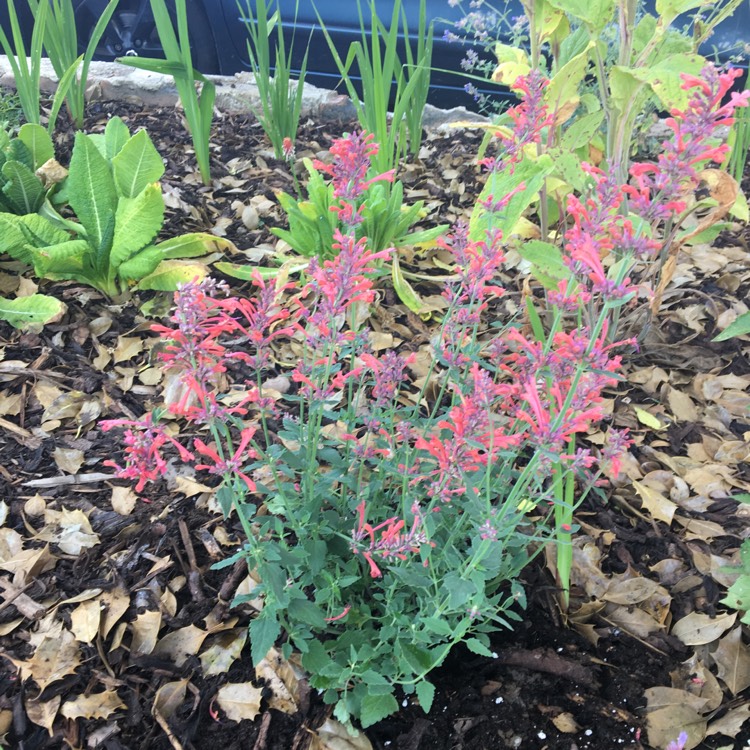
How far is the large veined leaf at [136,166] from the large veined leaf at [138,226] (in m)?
0.18

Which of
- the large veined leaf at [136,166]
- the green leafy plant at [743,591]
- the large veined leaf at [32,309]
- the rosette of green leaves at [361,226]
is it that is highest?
the large veined leaf at [136,166]

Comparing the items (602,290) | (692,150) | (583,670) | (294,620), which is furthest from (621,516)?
(692,150)

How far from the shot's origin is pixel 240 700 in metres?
1.50

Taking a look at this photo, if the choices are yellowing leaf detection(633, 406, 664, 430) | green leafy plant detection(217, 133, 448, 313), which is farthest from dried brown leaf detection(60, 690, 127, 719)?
yellowing leaf detection(633, 406, 664, 430)

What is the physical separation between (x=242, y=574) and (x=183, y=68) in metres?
1.97

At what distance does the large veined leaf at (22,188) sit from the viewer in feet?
8.11

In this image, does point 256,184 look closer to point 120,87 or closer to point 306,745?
point 120,87

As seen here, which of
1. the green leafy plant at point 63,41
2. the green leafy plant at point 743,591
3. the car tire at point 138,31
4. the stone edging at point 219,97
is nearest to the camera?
the green leafy plant at point 743,591

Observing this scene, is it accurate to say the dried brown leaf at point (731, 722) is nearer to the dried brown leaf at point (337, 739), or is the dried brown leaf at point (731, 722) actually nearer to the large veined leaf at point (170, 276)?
the dried brown leaf at point (337, 739)

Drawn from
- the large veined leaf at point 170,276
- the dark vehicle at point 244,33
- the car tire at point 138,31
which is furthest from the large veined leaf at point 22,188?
the car tire at point 138,31

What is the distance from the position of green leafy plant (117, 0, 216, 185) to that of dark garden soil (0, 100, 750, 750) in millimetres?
673

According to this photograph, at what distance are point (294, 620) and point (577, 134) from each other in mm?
1654

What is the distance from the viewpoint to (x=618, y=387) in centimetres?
231

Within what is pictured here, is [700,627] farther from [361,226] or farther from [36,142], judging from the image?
[36,142]
